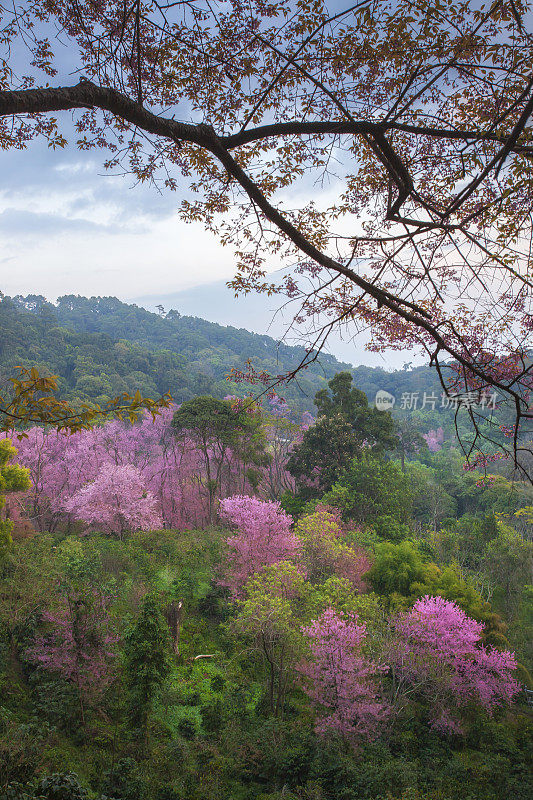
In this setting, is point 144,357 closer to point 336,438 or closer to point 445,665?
point 336,438

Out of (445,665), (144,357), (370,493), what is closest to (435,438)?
(370,493)

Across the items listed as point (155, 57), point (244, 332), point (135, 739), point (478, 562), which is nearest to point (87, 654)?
point (135, 739)

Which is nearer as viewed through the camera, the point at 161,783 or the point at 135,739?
the point at 161,783

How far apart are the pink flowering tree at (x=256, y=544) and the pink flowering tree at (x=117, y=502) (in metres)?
4.05

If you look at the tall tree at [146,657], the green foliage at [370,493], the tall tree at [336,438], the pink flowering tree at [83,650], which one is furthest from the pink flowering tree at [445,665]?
the tall tree at [336,438]

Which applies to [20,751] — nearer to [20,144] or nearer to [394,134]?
[20,144]

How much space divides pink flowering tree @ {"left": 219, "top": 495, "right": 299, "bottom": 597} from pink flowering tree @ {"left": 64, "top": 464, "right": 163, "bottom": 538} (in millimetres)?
4051

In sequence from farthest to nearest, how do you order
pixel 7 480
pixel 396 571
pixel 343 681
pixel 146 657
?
pixel 396 571, pixel 7 480, pixel 343 681, pixel 146 657

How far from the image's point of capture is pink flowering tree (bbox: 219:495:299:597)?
990cm

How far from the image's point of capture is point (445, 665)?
7039mm

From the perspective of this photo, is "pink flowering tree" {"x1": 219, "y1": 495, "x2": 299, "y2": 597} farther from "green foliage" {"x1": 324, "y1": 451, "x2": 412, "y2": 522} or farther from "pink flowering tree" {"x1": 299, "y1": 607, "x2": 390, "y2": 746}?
"green foliage" {"x1": 324, "y1": 451, "x2": 412, "y2": 522}

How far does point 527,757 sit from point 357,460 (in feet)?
30.6

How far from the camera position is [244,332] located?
62.2 metres

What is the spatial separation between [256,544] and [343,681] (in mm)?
4280
